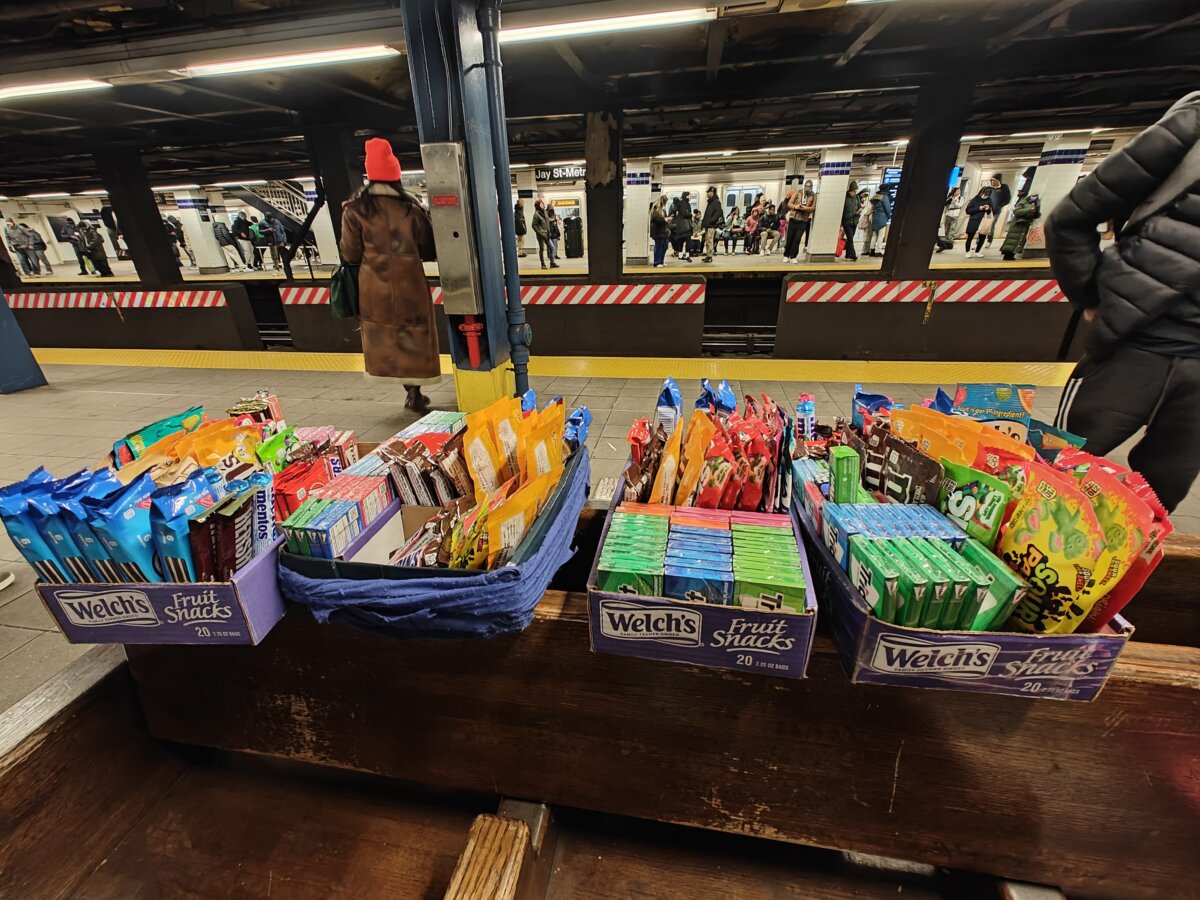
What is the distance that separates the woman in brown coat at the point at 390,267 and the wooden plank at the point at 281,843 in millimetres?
3197

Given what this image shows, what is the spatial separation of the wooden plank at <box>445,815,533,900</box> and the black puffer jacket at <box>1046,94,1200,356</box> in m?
2.67

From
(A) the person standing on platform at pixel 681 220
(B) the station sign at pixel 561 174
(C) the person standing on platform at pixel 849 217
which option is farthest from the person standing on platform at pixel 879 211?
(B) the station sign at pixel 561 174

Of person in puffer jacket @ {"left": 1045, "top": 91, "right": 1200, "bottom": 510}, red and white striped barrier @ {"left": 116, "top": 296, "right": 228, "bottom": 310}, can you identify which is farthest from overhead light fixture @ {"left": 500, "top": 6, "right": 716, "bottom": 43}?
red and white striped barrier @ {"left": 116, "top": 296, "right": 228, "bottom": 310}

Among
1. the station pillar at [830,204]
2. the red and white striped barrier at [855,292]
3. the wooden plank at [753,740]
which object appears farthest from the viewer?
the station pillar at [830,204]

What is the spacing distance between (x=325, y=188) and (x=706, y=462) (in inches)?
252

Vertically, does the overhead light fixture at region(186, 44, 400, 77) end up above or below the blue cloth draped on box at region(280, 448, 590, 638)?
above

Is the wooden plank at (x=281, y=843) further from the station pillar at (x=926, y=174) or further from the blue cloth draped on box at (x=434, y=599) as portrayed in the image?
the station pillar at (x=926, y=174)

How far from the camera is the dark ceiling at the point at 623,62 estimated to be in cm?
354

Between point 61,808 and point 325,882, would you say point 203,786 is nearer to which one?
point 61,808

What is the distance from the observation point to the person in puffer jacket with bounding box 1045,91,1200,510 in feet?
5.76

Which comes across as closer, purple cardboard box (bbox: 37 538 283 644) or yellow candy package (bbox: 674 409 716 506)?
purple cardboard box (bbox: 37 538 283 644)

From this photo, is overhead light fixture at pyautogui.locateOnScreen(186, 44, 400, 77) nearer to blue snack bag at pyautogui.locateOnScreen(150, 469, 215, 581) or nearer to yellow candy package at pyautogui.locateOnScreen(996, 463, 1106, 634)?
blue snack bag at pyautogui.locateOnScreen(150, 469, 215, 581)

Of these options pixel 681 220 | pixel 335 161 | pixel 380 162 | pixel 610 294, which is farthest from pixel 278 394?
pixel 681 220

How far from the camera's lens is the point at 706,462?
46.6 inches
